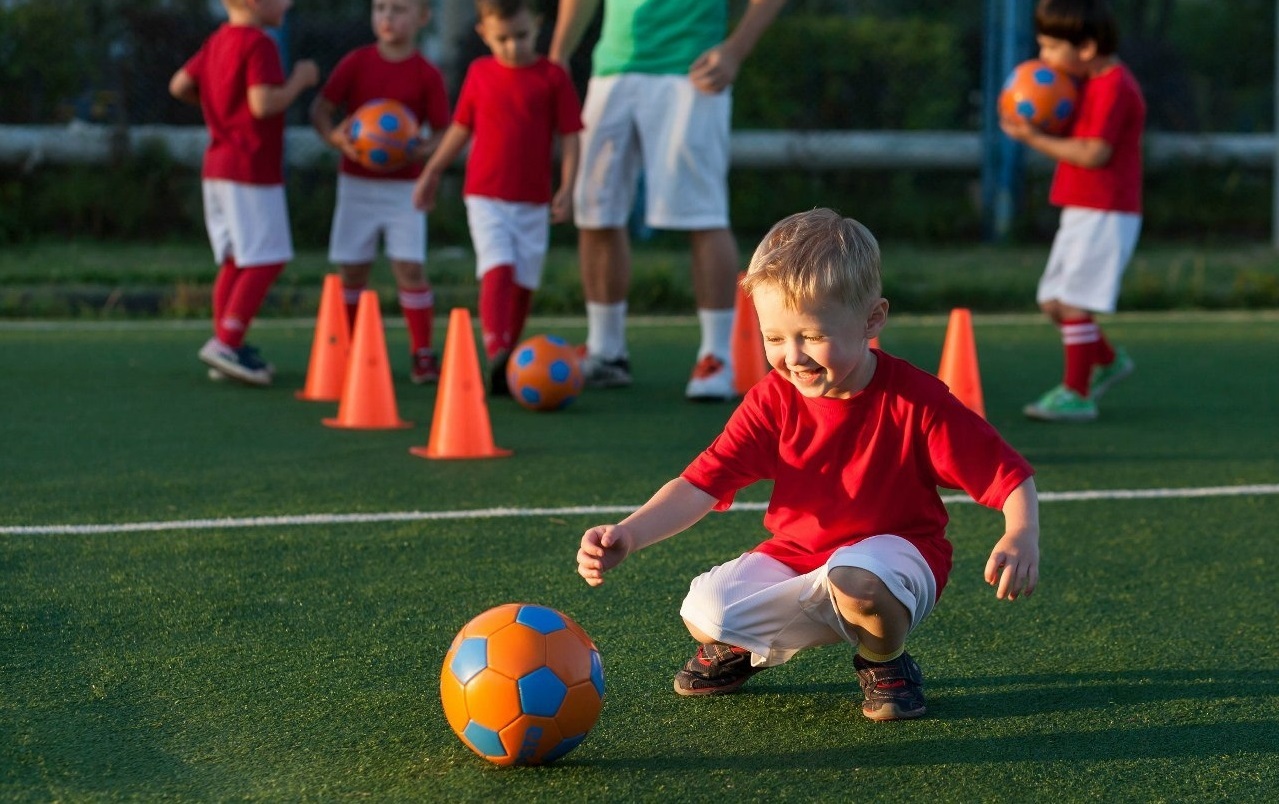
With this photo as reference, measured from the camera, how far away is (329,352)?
7.67 m

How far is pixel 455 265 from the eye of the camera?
12758 mm

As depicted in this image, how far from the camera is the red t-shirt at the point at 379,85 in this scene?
837cm

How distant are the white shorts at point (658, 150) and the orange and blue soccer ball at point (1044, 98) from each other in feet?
4.24

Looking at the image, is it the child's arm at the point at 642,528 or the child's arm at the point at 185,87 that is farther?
the child's arm at the point at 185,87

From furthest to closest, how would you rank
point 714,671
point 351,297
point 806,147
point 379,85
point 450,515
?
point 806,147 < point 351,297 < point 379,85 < point 450,515 < point 714,671

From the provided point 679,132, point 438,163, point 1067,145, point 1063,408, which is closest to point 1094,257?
point 1067,145

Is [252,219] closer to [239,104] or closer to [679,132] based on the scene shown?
[239,104]

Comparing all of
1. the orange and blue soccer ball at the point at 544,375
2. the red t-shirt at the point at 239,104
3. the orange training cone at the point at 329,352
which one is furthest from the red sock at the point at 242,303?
the orange and blue soccer ball at the point at 544,375

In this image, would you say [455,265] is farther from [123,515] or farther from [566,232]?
[123,515]

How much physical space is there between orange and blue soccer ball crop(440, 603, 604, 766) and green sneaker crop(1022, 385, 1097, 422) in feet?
14.3

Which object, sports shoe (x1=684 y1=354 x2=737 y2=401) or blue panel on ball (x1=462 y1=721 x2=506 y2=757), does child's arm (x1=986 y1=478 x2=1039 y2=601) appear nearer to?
blue panel on ball (x1=462 y1=721 x2=506 y2=757)

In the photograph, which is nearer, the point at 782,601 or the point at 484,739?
the point at 484,739

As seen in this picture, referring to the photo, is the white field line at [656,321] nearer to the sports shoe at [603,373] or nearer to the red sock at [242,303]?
the red sock at [242,303]

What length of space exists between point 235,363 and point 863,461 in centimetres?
502
